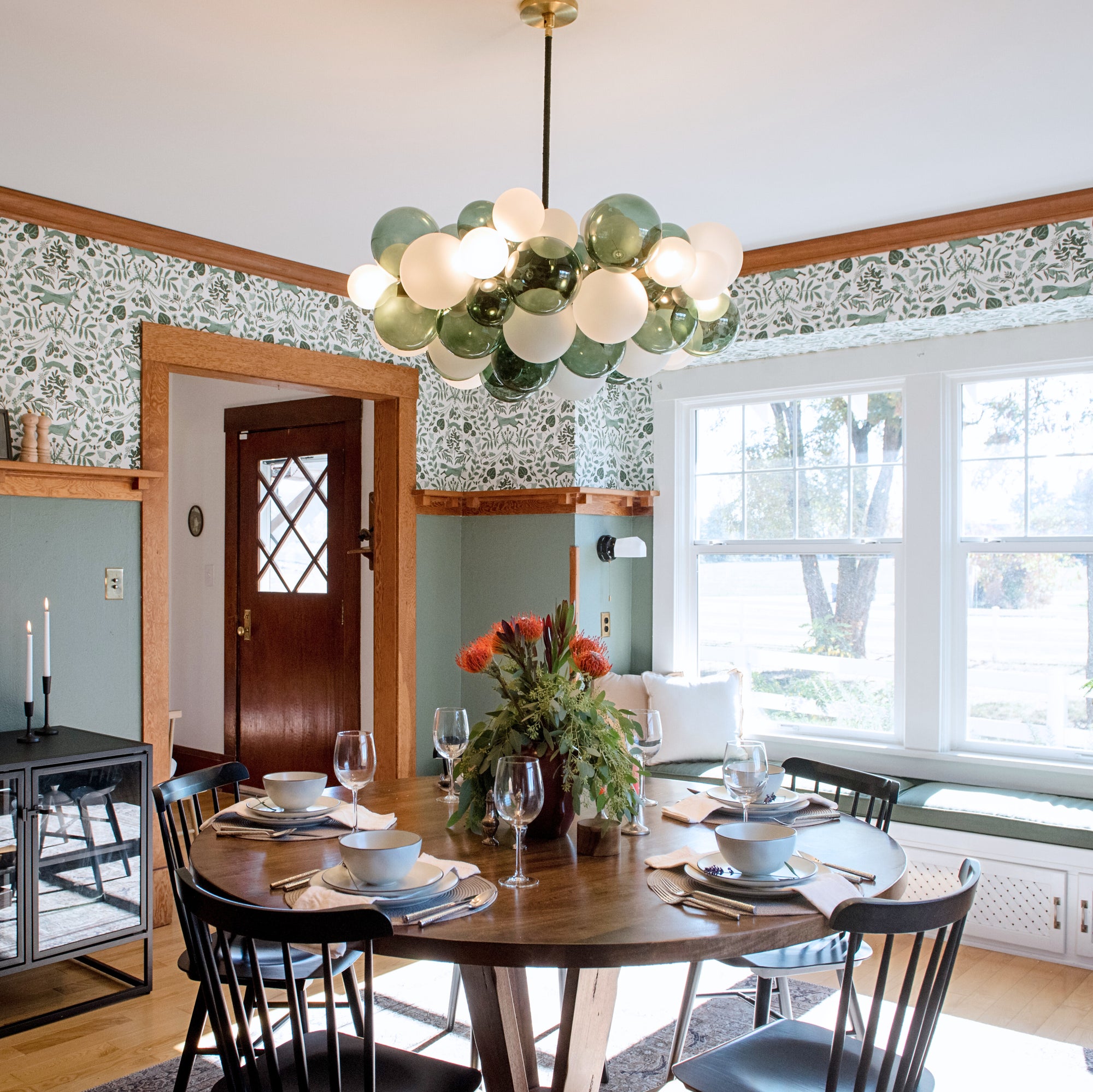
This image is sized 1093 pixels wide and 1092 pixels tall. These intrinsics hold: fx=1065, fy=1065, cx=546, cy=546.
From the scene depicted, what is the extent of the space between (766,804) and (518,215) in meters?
1.41

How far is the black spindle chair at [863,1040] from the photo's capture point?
1648 mm

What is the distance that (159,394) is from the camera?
4.02 m

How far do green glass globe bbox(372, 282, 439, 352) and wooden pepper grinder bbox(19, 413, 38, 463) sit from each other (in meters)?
1.82

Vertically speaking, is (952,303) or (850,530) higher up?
(952,303)

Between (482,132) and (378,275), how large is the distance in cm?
95

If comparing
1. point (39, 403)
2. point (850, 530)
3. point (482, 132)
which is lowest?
point (850, 530)

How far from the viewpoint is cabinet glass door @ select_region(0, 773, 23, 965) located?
307 centimetres

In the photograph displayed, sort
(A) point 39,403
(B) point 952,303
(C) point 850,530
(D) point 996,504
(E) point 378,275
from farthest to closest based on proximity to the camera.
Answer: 1. (C) point 850,530
2. (D) point 996,504
3. (B) point 952,303
4. (A) point 39,403
5. (E) point 378,275

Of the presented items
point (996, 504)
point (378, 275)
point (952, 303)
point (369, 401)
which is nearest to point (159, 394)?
point (369, 401)

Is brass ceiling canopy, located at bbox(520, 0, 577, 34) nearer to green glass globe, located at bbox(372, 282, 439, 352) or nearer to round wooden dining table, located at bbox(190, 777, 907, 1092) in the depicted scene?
green glass globe, located at bbox(372, 282, 439, 352)

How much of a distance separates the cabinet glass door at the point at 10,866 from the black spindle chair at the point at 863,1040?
2108mm

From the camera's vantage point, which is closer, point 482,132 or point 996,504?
point 482,132

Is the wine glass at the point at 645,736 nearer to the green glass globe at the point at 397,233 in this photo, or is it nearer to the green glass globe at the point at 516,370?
the green glass globe at the point at 516,370

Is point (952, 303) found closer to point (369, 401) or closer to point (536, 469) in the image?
point (536, 469)
